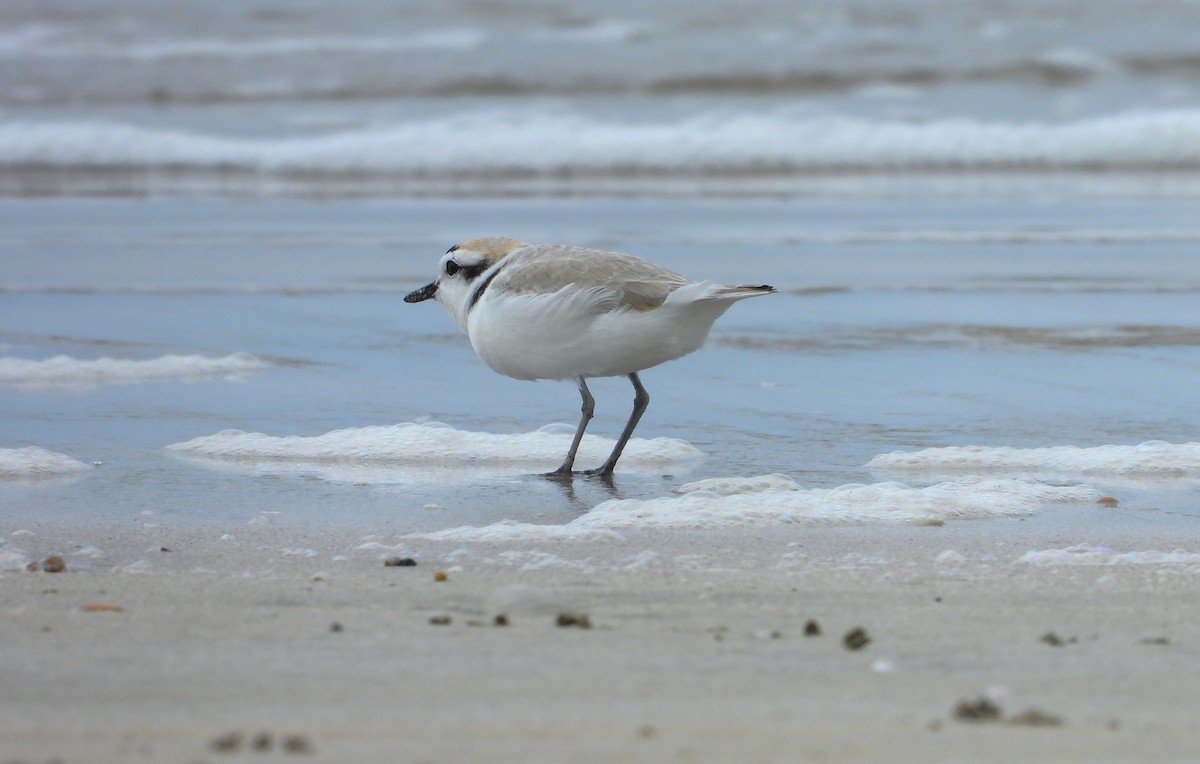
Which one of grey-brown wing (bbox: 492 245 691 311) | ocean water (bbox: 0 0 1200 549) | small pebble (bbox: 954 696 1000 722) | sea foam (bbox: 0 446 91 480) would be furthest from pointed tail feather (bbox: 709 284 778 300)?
small pebble (bbox: 954 696 1000 722)

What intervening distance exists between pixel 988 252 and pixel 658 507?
7.04m

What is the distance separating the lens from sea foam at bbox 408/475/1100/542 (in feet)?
13.6

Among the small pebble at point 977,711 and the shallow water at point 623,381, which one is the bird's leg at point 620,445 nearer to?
the shallow water at point 623,381

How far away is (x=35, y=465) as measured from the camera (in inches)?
199

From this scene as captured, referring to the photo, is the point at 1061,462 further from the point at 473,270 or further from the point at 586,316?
the point at 473,270

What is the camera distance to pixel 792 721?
8.07ft

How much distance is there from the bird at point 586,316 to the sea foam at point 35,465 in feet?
4.57

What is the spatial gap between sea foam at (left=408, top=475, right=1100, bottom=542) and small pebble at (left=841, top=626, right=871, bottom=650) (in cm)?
120

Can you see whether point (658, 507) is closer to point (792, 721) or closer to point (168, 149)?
point (792, 721)

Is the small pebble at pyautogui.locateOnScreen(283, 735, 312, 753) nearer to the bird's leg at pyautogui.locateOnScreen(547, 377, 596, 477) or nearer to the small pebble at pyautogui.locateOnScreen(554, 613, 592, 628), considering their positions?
the small pebble at pyautogui.locateOnScreen(554, 613, 592, 628)

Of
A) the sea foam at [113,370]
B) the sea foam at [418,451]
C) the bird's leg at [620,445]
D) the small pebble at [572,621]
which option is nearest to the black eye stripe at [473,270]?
the sea foam at [418,451]

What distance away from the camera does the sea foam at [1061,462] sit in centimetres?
497

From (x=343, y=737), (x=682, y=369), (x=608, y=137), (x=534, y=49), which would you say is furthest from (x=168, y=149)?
(x=343, y=737)

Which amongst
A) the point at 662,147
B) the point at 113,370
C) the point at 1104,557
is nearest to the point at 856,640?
the point at 1104,557
